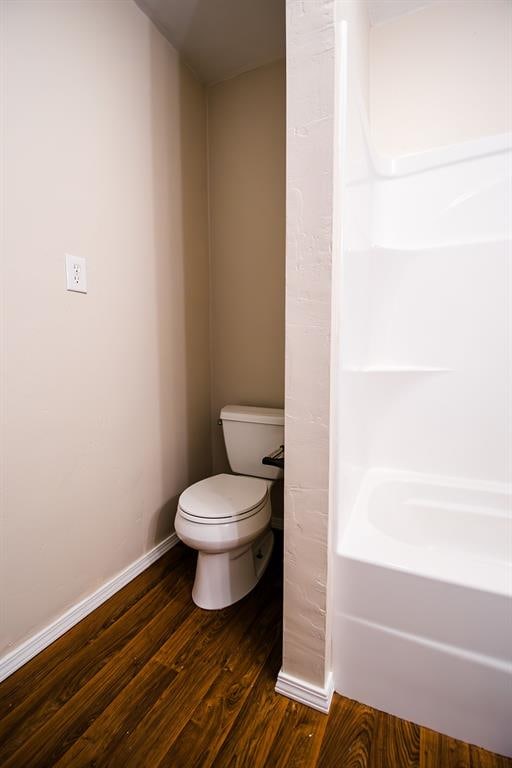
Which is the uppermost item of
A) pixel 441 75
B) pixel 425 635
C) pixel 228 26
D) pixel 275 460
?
pixel 228 26

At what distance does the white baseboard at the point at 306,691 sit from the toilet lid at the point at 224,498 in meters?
0.52

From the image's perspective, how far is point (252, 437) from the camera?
1.92 meters

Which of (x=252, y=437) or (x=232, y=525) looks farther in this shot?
(x=252, y=437)

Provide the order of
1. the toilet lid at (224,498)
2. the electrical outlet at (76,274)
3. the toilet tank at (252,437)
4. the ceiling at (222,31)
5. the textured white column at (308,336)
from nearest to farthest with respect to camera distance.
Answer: the textured white column at (308,336) → the electrical outlet at (76,274) → the toilet lid at (224,498) → the ceiling at (222,31) → the toilet tank at (252,437)

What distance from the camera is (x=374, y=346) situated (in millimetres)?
1716

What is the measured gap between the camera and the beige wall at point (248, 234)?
76.1 inches

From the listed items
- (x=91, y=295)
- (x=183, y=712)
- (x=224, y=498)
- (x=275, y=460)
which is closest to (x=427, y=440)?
(x=275, y=460)

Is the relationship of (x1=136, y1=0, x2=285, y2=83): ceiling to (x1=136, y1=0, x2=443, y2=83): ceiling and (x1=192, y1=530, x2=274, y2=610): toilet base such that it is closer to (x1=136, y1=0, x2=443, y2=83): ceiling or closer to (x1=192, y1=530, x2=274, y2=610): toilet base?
(x1=136, y1=0, x2=443, y2=83): ceiling

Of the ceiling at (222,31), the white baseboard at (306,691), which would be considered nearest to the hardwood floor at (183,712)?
the white baseboard at (306,691)

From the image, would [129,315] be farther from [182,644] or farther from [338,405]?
[182,644]

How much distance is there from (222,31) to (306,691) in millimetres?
2622

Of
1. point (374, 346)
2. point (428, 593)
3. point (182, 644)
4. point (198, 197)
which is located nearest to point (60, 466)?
point (182, 644)

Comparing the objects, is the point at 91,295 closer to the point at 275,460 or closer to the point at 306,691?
the point at 275,460

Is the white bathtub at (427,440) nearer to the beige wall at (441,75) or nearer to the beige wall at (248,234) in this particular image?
the beige wall at (441,75)
